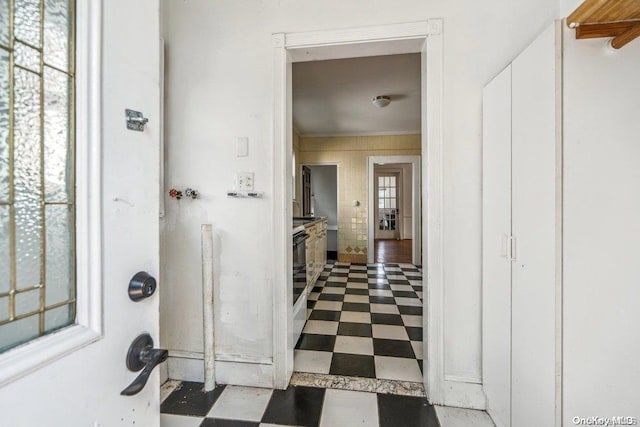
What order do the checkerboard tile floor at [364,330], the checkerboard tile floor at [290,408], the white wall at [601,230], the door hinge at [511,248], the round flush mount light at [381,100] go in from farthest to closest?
the round flush mount light at [381,100], the checkerboard tile floor at [364,330], the checkerboard tile floor at [290,408], the door hinge at [511,248], the white wall at [601,230]

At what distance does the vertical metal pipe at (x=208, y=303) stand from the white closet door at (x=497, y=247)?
152 centimetres

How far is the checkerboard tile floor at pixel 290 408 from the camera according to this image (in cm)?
145

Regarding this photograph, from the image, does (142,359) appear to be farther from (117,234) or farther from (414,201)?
(414,201)

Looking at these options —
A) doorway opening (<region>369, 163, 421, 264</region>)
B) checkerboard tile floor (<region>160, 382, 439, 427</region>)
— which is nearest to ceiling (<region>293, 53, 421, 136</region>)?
checkerboard tile floor (<region>160, 382, 439, 427</region>)

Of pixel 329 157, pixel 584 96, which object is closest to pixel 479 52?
pixel 584 96

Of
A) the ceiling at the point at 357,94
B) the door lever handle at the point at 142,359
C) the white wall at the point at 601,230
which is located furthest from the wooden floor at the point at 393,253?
the door lever handle at the point at 142,359

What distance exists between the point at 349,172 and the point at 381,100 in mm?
1933

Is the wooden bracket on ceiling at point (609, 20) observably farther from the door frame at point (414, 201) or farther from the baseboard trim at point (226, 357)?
the door frame at point (414, 201)

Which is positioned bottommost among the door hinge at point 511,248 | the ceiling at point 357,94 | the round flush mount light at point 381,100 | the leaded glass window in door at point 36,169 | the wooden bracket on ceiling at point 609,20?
the door hinge at point 511,248

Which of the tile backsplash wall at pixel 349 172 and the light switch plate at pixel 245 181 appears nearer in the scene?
the light switch plate at pixel 245 181

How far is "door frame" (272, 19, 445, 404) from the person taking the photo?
155cm

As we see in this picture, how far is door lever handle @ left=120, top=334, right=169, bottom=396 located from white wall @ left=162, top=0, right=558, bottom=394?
3.82 feet

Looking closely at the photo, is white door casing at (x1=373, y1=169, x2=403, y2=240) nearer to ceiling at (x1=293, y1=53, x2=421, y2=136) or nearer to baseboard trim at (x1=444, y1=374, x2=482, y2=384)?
ceiling at (x1=293, y1=53, x2=421, y2=136)

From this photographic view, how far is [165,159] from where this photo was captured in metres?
1.80
